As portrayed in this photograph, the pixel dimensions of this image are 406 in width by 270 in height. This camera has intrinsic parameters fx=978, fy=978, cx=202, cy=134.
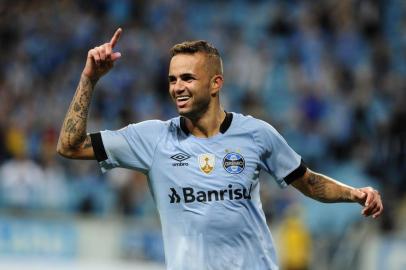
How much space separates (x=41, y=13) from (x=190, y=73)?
12937 millimetres

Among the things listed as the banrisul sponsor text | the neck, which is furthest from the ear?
the banrisul sponsor text

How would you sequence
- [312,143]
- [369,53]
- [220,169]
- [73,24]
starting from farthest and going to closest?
[73,24] → [369,53] → [312,143] → [220,169]

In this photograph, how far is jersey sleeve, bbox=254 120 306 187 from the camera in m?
5.42

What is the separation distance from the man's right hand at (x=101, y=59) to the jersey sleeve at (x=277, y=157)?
908mm

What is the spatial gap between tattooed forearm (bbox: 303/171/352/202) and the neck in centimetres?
62

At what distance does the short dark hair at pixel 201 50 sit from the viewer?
17.5 feet

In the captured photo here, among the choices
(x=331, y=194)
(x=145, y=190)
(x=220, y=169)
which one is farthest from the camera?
(x=145, y=190)

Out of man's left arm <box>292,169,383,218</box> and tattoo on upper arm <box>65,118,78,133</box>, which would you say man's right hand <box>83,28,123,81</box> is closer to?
tattoo on upper arm <box>65,118,78,133</box>

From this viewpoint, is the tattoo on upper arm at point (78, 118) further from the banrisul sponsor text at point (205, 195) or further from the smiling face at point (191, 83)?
the banrisul sponsor text at point (205, 195)

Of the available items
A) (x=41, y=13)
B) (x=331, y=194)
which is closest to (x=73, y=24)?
(x=41, y=13)

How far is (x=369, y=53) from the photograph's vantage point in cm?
1587

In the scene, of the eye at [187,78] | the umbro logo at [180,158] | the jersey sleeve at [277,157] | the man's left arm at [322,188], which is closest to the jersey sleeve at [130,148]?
the umbro logo at [180,158]

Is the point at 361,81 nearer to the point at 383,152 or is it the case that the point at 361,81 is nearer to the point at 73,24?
the point at 383,152

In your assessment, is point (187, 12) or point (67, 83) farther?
point (187, 12)
